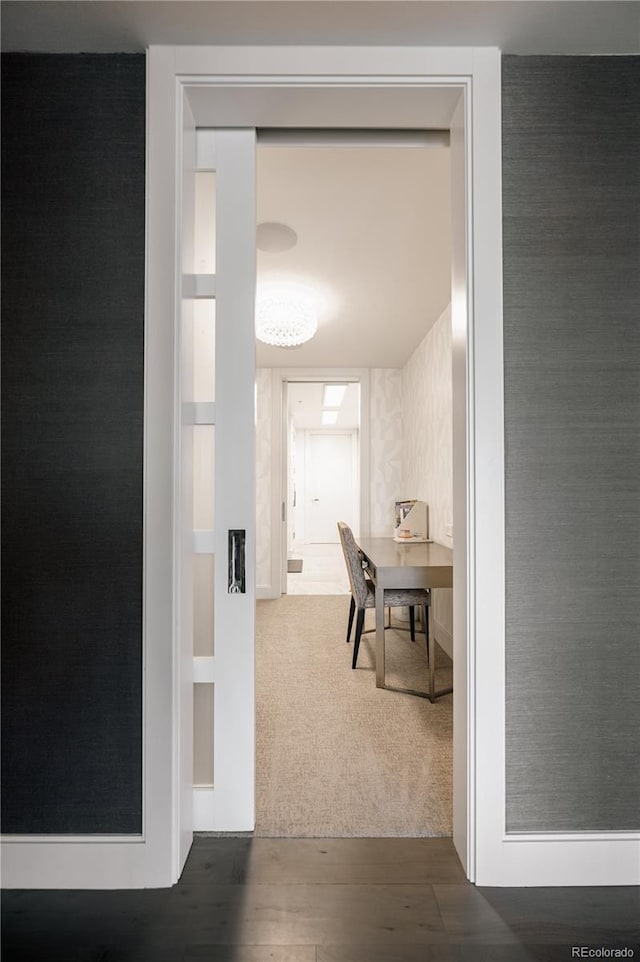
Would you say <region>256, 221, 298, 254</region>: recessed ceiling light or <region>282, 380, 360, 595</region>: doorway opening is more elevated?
<region>256, 221, 298, 254</region>: recessed ceiling light

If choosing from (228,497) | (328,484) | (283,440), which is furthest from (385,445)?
(328,484)

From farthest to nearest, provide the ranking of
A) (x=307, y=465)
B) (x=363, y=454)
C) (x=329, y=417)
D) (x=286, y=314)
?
(x=307, y=465) → (x=329, y=417) → (x=363, y=454) → (x=286, y=314)

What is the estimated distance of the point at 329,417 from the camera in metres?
10.1

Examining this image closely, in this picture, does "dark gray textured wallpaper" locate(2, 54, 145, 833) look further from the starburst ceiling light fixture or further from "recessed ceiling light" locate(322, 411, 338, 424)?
"recessed ceiling light" locate(322, 411, 338, 424)

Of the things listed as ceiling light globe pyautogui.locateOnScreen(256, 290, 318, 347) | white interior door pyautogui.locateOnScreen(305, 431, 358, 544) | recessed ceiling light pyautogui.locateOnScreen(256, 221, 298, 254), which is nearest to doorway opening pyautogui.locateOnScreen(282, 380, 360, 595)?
white interior door pyautogui.locateOnScreen(305, 431, 358, 544)

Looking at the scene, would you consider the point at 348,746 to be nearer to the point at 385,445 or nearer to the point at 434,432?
the point at 434,432

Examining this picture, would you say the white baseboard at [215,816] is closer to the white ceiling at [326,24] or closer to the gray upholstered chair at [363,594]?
the gray upholstered chair at [363,594]

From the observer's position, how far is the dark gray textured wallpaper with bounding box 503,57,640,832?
4.92 ft

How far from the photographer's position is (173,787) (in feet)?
4.84

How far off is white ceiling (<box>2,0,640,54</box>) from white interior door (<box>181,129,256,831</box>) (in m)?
0.31

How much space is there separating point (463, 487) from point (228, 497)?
0.75 metres

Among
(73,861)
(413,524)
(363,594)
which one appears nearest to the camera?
(73,861)

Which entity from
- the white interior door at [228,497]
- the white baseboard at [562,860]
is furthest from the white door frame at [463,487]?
the white interior door at [228,497]

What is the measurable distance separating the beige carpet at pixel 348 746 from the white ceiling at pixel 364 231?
236cm
